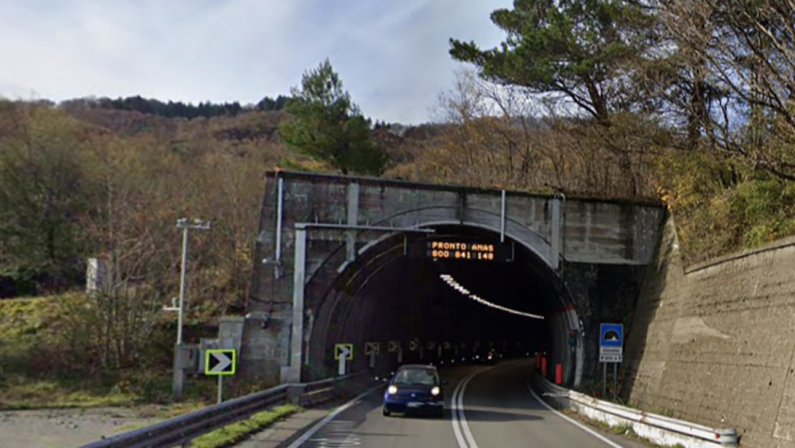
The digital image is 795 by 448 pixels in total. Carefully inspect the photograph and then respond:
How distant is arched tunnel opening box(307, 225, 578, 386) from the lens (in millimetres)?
28438

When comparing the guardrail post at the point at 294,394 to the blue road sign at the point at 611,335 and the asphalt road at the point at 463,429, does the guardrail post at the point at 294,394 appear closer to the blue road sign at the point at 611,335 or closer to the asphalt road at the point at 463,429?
the asphalt road at the point at 463,429

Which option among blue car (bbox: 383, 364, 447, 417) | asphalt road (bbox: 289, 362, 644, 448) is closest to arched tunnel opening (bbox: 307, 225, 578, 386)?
asphalt road (bbox: 289, 362, 644, 448)

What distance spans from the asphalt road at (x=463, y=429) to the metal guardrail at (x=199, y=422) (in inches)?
53.5

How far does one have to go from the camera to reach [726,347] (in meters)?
17.6

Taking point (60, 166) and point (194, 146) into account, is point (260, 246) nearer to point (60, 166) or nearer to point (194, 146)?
point (60, 166)

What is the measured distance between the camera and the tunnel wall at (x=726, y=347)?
47.8 feet

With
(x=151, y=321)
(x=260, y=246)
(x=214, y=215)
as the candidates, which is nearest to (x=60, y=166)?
(x=214, y=215)

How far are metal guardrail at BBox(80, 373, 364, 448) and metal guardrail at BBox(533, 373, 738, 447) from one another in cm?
827

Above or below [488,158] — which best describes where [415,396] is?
below

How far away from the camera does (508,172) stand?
41844 millimetres

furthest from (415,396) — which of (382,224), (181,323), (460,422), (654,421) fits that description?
(181,323)

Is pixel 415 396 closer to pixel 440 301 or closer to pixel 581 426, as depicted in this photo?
pixel 581 426

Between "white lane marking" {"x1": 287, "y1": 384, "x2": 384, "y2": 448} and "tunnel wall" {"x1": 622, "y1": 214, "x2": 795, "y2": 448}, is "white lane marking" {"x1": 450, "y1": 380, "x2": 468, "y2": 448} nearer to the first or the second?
"white lane marking" {"x1": 287, "y1": 384, "x2": 384, "y2": 448}

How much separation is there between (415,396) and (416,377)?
97cm
